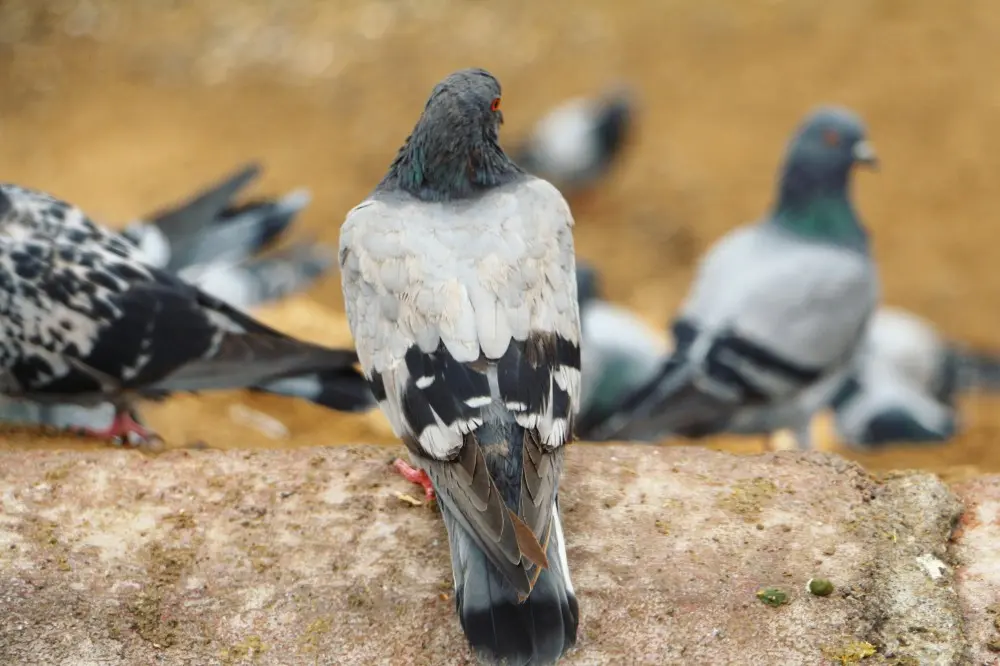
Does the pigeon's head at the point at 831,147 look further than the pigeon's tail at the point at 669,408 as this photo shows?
Yes

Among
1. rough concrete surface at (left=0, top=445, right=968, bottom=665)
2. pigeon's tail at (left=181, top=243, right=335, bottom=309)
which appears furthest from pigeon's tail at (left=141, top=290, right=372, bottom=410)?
pigeon's tail at (left=181, top=243, right=335, bottom=309)

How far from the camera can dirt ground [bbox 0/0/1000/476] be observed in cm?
1142

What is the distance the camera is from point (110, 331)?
467 centimetres

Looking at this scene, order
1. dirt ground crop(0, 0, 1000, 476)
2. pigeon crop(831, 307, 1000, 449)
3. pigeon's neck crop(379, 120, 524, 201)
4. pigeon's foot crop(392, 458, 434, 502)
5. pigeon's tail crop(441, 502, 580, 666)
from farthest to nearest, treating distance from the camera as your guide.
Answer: dirt ground crop(0, 0, 1000, 476) < pigeon crop(831, 307, 1000, 449) < pigeon's neck crop(379, 120, 524, 201) < pigeon's foot crop(392, 458, 434, 502) < pigeon's tail crop(441, 502, 580, 666)

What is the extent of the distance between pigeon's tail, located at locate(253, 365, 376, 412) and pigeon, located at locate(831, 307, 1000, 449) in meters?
5.23

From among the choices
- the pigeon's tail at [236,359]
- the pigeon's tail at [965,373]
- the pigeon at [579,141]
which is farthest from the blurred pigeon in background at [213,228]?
Answer: the pigeon at [579,141]

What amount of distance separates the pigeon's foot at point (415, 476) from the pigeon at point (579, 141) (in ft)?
29.4

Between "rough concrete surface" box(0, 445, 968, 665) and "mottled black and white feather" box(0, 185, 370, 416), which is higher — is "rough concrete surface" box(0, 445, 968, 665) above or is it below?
below

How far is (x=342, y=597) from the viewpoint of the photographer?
336 centimetres

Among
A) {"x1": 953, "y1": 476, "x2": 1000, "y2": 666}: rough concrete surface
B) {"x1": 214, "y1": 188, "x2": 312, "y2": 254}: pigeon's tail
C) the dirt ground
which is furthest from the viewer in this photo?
the dirt ground

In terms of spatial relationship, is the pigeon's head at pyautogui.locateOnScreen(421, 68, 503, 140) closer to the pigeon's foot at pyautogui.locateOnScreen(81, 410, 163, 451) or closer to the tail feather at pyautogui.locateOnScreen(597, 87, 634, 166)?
the pigeon's foot at pyautogui.locateOnScreen(81, 410, 163, 451)

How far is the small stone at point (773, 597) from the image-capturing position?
329cm

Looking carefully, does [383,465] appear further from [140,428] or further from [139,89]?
[139,89]

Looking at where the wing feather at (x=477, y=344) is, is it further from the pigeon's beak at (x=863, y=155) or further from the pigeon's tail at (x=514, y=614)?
the pigeon's beak at (x=863, y=155)
